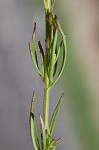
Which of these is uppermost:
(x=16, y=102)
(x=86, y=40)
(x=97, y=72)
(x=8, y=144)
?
(x=86, y=40)

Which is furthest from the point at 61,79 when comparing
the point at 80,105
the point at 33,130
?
the point at 33,130

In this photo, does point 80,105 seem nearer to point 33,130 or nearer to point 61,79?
point 61,79

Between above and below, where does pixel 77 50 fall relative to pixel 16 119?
above

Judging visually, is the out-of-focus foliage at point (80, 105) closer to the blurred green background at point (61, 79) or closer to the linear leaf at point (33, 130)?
the blurred green background at point (61, 79)

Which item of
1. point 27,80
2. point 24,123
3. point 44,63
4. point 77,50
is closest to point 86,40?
point 77,50

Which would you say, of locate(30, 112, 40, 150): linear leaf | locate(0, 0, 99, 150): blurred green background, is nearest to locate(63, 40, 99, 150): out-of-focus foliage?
locate(0, 0, 99, 150): blurred green background

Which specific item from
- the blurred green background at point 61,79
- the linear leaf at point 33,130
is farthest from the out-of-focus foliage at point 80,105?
the linear leaf at point 33,130

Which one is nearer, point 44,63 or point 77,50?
point 44,63

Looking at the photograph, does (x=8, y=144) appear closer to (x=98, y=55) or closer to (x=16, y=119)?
(x=16, y=119)

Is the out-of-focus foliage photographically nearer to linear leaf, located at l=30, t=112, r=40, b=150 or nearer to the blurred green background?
the blurred green background
